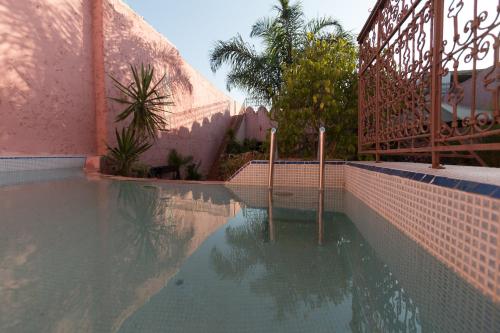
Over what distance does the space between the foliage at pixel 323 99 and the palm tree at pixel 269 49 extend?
173cm

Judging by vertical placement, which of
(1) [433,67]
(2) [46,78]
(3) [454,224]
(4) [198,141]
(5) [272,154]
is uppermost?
(2) [46,78]

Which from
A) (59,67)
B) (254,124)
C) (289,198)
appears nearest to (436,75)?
(289,198)

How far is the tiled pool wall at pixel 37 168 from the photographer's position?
16.1 feet

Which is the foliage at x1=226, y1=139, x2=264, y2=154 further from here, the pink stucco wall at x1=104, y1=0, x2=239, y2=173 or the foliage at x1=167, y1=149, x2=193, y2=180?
the foliage at x1=167, y1=149, x2=193, y2=180

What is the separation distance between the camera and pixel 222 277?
1388 mm

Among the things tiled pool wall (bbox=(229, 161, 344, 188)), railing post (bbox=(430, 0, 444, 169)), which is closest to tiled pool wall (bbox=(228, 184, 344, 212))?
tiled pool wall (bbox=(229, 161, 344, 188))

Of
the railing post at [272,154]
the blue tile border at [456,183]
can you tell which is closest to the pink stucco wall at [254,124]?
the railing post at [272,154]

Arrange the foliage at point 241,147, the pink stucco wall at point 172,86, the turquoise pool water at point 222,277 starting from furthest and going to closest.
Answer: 1. the foliage at point 241,147
2. the pink stucco wall at point 172,86
3. the turquoise pool water at point 222,277

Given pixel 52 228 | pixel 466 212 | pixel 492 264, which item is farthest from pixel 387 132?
pixel 52 228

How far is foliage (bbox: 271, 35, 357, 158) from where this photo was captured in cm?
534

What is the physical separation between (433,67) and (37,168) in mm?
6745

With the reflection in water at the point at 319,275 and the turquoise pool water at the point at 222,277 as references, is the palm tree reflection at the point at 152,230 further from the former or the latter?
the reflection in water at the point at 319,275

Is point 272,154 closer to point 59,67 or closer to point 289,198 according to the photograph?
point 289,198

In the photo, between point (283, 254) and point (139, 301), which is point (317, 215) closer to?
point (283, 254)
